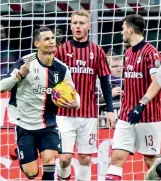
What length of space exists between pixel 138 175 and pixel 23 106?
238 cm

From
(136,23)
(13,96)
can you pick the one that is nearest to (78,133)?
(13,96)

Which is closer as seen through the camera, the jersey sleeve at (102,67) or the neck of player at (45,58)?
the neck of player at (45,58)

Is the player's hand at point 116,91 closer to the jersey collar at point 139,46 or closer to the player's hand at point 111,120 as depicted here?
the player's hand at point 111,120

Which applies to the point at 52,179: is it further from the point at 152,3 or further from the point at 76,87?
the point at 152,3

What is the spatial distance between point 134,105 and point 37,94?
1.14 meters

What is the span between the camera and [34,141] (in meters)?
11.0

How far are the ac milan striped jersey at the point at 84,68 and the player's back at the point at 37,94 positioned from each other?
0.62 m

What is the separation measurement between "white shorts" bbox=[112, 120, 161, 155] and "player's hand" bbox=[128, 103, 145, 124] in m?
0.47

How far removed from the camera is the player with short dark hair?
35.8ft

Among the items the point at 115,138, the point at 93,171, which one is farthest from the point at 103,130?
the point at 115,138

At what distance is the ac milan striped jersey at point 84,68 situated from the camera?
11.6m

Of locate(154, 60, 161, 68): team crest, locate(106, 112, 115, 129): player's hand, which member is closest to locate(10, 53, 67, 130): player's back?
locate(106, 112, 115, 129): player's hand

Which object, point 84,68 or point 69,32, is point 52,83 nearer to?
point 84,68

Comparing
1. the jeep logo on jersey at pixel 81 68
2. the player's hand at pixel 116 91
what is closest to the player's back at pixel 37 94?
the jeep logo on jersey at pixel 81 68
